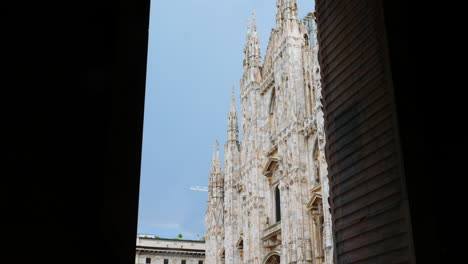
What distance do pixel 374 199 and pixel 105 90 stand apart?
2044 mm

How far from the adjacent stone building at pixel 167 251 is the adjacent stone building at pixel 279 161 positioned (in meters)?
12.0

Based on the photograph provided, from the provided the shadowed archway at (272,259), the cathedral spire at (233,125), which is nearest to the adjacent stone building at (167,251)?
the cathedral spire at (233,125)

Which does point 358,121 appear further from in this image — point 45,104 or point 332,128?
point 45,104

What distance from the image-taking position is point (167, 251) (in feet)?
155

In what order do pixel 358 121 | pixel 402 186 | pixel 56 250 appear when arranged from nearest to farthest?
1. pixel 56 250
2. pixel 402 186
3. pixel 358 121

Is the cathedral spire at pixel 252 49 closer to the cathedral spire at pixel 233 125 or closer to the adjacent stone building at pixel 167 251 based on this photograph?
the cathedral spire at pixel 233 125

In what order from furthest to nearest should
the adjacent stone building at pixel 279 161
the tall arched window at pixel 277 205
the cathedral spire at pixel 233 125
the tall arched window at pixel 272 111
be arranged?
the cathedral spire at pixel 233 125 < the tall arched window at pixel 272 111 < the tall arched window at pixel 277 205 < the adjacent stone building at pixel 279 161

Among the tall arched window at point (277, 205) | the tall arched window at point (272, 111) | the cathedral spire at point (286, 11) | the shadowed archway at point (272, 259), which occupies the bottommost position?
the shadowed archway at point (272, 259)

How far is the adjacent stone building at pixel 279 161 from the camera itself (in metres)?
23.9

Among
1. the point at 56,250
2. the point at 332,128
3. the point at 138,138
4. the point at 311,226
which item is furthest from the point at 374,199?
the point at 311,226

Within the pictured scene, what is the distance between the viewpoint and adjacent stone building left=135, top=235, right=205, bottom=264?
153 feet

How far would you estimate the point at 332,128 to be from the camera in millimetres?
4727

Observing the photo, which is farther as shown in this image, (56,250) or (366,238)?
(366,238)

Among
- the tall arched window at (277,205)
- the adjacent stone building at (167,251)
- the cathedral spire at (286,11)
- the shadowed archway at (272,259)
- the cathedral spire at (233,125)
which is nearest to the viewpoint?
the shadowed archway at (272,259)
